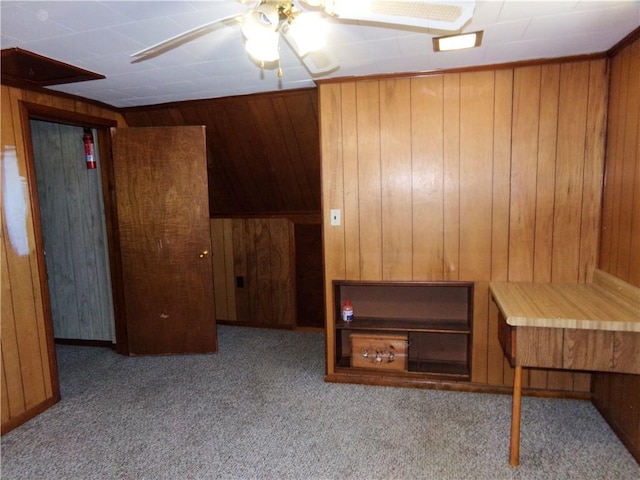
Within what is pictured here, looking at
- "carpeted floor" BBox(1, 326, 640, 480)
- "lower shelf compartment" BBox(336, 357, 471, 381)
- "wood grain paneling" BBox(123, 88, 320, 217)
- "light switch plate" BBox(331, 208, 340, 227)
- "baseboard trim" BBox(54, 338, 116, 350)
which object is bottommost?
"carpeted floor" BBox(1, 326, 640, 480)

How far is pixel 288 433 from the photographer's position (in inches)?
87.7

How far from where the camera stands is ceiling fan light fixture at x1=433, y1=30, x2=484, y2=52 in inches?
77.3

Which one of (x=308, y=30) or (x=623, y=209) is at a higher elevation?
(x=308, y=30)

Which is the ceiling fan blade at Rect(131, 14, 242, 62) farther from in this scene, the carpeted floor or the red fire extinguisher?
the red fire extinguisher

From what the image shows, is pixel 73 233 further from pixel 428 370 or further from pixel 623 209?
pixel 623 209

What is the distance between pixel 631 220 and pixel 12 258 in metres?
3.51

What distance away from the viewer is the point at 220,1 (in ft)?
5.08

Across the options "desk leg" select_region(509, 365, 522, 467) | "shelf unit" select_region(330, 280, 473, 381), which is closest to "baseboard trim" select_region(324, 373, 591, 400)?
"shelf unit" select_region(330, 280, 473, 381)

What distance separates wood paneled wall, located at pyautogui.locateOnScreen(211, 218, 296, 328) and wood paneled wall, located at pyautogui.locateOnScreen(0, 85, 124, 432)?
1.75 meters

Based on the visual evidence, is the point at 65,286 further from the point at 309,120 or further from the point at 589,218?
the point at 589,218

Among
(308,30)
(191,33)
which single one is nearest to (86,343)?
(191,33)

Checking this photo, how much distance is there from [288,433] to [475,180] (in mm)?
1918

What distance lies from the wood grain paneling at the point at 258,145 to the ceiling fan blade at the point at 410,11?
1.68 m

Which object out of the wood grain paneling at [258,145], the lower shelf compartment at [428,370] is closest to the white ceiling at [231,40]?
the wood grain paneling at [258,145]
